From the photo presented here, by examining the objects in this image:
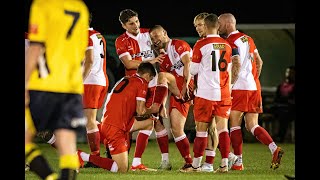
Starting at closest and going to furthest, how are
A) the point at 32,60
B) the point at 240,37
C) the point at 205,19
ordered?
Answer: the point at 32,60 < the point at 205,19 < the point at 240,37

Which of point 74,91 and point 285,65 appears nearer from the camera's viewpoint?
point 74,91

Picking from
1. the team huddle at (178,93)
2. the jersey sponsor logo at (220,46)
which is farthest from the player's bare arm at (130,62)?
the jersey sponsor logo at (220,46)

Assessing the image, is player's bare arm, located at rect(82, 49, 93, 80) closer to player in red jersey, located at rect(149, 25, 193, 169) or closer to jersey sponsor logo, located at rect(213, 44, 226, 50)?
player in red jersey, located at rect(149, 25, 193, 169)

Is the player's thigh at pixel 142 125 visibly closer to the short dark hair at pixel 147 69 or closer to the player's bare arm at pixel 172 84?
the player's bare arm at pixel 172 84

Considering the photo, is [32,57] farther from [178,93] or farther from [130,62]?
[130,62]

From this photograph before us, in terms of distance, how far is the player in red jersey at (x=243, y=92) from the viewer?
10.9 metres

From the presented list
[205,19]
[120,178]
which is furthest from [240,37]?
[120,178]

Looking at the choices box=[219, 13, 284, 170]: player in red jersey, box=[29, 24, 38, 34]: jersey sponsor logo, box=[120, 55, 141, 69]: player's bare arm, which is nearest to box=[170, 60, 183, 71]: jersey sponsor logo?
box=[120, 55, 141, 69]: player's bare arm

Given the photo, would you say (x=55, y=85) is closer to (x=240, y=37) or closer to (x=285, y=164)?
(x=240, y=37)

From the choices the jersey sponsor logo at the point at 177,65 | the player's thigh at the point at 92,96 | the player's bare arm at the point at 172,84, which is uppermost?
the jersey sponsor logo at the point at 177,65

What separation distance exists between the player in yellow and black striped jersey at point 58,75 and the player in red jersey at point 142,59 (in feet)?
13.1

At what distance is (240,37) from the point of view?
35.8 ft
